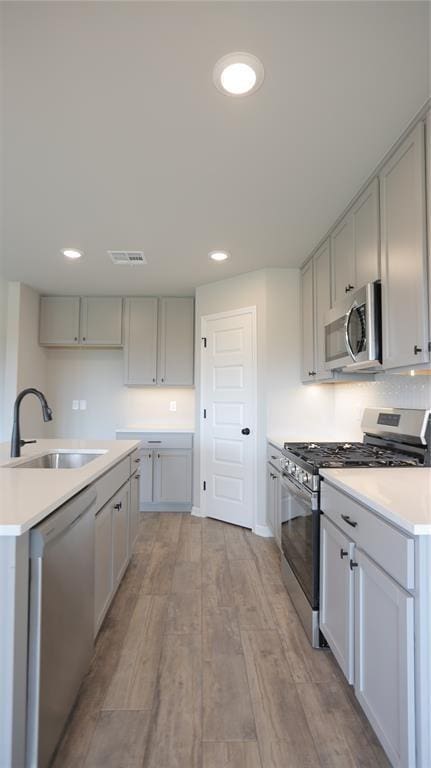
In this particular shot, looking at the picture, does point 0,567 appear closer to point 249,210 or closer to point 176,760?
point 176,760

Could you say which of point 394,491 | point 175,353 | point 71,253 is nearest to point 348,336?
point 394,491

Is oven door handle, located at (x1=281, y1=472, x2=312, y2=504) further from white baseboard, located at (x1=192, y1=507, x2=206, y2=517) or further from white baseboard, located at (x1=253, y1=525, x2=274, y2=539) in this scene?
white baseboard, located at (x1=192, y1=507, x2=206, y2=517)

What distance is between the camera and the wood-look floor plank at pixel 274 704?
1.32 metres

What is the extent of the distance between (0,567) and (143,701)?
3.24 feet

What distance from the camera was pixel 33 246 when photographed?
10.2 ft

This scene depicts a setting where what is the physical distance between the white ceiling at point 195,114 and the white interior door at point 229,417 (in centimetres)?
109

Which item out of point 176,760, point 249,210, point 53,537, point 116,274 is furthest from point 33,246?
point 176,760

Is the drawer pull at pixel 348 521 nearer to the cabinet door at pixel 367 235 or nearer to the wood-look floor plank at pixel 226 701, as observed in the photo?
the wood-look floor plank at pixel 226 701

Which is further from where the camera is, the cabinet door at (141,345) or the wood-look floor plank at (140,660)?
the cabinet door at (141,345)

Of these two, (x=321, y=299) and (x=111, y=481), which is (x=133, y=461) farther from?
(x=321, y=299)

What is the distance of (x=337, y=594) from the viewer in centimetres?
162

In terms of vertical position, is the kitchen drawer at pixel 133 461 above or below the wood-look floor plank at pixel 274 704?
above

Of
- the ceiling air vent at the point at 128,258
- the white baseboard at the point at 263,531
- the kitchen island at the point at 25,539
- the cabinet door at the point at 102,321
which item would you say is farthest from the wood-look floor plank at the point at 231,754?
the cabinet door at the point at 102,321

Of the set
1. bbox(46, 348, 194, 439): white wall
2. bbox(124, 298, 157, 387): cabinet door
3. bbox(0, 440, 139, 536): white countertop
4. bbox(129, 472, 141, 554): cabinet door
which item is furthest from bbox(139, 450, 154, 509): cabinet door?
bbox(0, 440, 139, 536): white countertop
